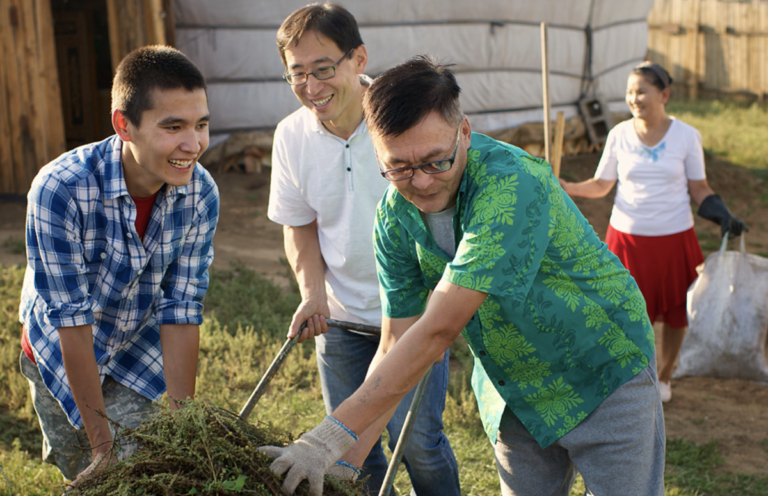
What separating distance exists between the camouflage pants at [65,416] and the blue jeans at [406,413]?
683 mm

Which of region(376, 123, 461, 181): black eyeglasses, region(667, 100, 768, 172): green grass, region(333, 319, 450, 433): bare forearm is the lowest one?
region(667, 100, 768, 172): green grass

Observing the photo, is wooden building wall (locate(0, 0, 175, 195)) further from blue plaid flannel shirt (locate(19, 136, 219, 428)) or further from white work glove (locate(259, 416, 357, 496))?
white work glove (locate(259, 416, 357, 496))

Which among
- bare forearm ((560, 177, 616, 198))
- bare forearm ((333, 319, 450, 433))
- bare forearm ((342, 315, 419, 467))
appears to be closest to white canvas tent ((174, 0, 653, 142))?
bare forearm ((560, 177, 616, 198))

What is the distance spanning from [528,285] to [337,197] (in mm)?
1180

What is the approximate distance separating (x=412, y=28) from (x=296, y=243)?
770cm

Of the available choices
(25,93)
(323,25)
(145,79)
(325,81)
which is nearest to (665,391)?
(325,81)

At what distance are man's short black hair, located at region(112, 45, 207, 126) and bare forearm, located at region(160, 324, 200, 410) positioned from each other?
0.75 metres

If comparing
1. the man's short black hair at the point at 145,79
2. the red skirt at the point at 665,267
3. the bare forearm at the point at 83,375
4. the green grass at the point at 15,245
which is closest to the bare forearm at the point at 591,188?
the red skirt at the point at 665,267

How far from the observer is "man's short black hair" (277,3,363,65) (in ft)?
8.59

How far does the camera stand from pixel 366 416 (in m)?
1.83

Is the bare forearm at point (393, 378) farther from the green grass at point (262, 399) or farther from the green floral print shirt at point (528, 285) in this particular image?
the green grass at point (262, 399)

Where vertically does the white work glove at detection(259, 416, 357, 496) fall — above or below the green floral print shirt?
below

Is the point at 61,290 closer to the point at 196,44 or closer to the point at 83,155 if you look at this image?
the point at 83,155

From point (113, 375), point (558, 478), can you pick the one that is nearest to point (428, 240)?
point (558, 478)
